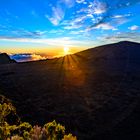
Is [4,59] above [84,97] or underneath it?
underneath

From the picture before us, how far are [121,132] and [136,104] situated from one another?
743 cm

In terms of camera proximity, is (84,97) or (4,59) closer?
(84,97)

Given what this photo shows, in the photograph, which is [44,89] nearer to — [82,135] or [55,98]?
[55,98]

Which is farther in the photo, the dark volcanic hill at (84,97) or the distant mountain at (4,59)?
the distant mountain at (4,59)

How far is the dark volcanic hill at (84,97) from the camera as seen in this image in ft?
73.5

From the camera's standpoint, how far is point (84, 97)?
97.5ft

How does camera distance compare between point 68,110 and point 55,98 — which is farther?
point 55,98

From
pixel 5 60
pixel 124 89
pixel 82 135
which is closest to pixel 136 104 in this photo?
pixel 124 89

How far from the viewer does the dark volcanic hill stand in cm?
2241

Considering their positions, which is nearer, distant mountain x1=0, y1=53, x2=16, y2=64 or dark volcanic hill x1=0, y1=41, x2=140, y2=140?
dark volcanic hill x1=0, y1=41, x2=140, y2=140

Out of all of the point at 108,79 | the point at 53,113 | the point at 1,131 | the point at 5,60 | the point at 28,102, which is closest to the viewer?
the point at 1,131

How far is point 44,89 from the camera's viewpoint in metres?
33.2

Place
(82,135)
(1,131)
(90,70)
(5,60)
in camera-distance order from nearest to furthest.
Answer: (1,131), (82,135), (90,70), (5,60)

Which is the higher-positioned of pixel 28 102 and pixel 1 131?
pixel 1 131
